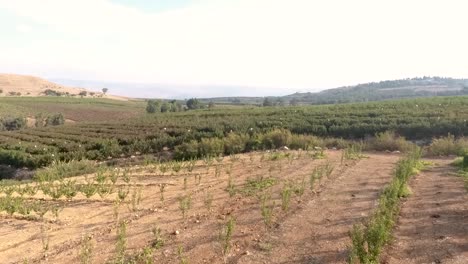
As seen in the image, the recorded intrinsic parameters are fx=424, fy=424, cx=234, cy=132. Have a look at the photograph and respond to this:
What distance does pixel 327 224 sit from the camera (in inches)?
303

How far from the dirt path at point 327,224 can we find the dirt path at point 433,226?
2.51ft

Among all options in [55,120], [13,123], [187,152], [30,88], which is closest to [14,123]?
[13,123]

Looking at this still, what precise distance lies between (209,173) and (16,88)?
121 meters

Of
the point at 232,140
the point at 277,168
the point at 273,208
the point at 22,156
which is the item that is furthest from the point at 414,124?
the point at 22,156

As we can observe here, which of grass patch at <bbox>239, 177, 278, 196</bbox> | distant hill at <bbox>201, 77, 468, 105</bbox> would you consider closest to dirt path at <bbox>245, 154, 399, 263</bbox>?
grass patch at <bbox>239, 177, 278, 196</bbox>

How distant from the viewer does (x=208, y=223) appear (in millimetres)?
8086

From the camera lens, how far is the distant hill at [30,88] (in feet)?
371

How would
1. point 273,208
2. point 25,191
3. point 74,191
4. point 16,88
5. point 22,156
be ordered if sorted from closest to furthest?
point 273,208
point 74,191
point 25,191
point 22,156
point 16,88

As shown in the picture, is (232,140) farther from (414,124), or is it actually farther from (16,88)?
(16,88)

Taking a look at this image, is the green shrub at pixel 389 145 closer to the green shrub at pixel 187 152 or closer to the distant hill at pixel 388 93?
the green shrub at pixel 187 152

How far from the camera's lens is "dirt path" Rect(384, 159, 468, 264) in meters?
6.09

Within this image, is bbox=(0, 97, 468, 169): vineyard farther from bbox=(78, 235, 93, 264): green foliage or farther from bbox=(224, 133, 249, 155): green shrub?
bbox=(78, 235, 93, 264): green foliage

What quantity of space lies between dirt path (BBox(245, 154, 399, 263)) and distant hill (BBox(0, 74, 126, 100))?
11062 centimetres

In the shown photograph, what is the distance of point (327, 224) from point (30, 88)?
133 meters
